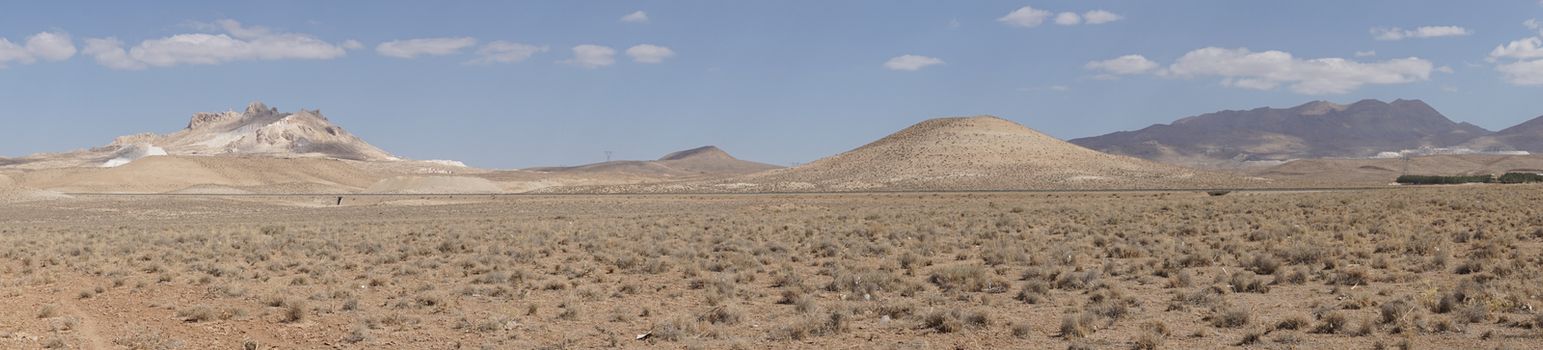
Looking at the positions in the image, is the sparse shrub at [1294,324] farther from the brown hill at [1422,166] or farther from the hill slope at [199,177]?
the brown hill at [1422,166]

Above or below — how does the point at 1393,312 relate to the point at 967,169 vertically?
below

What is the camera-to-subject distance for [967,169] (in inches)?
3755

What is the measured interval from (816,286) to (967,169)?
78.5 metres

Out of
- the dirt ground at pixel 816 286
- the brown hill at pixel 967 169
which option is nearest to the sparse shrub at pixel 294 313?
the dirt ground at pixel 816 286

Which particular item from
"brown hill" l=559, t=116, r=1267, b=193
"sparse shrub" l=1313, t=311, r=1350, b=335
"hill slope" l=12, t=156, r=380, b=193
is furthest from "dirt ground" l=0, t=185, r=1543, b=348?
"hill slope" l=12, t=156, r=380, b=193

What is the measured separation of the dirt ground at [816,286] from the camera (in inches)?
531

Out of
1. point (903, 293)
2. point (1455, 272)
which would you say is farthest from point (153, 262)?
point (1455, 272)

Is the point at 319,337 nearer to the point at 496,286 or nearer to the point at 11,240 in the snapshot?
the point at 496,286

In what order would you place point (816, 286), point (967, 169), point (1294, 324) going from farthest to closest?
point (967, 169) → point (816, 286) → point (1294, 324)

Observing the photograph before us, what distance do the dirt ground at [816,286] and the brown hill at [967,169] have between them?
49693 mm

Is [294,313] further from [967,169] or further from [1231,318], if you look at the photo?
[967,169]

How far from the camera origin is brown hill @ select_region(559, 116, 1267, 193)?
3364 inches

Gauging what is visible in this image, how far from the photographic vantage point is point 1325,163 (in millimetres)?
181250

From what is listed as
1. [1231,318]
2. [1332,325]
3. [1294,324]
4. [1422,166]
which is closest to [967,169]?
[1231,318]
